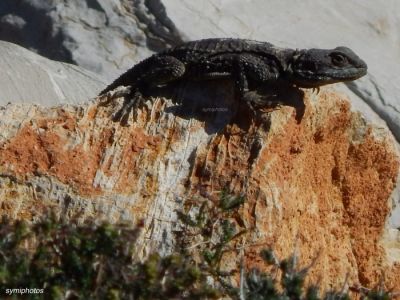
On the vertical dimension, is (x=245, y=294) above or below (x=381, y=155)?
below

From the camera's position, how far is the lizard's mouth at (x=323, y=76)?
1077cm

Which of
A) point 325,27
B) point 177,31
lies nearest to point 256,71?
point 177,31

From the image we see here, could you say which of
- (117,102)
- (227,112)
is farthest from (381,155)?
(117,102)

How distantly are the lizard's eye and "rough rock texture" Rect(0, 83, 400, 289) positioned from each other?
1.83 feet

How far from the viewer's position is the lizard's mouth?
10.8 meters

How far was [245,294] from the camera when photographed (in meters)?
8.32

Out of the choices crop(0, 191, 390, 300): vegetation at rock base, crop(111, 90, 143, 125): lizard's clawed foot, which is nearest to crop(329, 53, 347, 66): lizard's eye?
crop(111, 90, 143, 125): lizard's clawed foot

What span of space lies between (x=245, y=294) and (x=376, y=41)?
8864 millimetres

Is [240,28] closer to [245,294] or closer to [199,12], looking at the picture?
[199,12]

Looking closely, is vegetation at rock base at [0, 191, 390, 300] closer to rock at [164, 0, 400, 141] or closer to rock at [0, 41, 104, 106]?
rock at [0, 41, 104, 106]

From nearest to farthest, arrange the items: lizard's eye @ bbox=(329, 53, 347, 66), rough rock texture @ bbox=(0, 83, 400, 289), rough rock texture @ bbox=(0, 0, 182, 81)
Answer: rough rock texture @ bbox=(0, 83, 400, 289)
lizard's eye @ bbox=(329, 53, 347, 66)
rough rock texture @ bbox=(0, 0, 182, 81)

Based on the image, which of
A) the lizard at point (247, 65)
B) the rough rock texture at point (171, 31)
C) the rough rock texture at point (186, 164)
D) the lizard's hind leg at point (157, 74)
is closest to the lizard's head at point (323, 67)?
the lizard at point (247, 65)

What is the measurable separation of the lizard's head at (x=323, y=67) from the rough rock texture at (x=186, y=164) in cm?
28

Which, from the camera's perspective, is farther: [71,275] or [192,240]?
[192,240]
